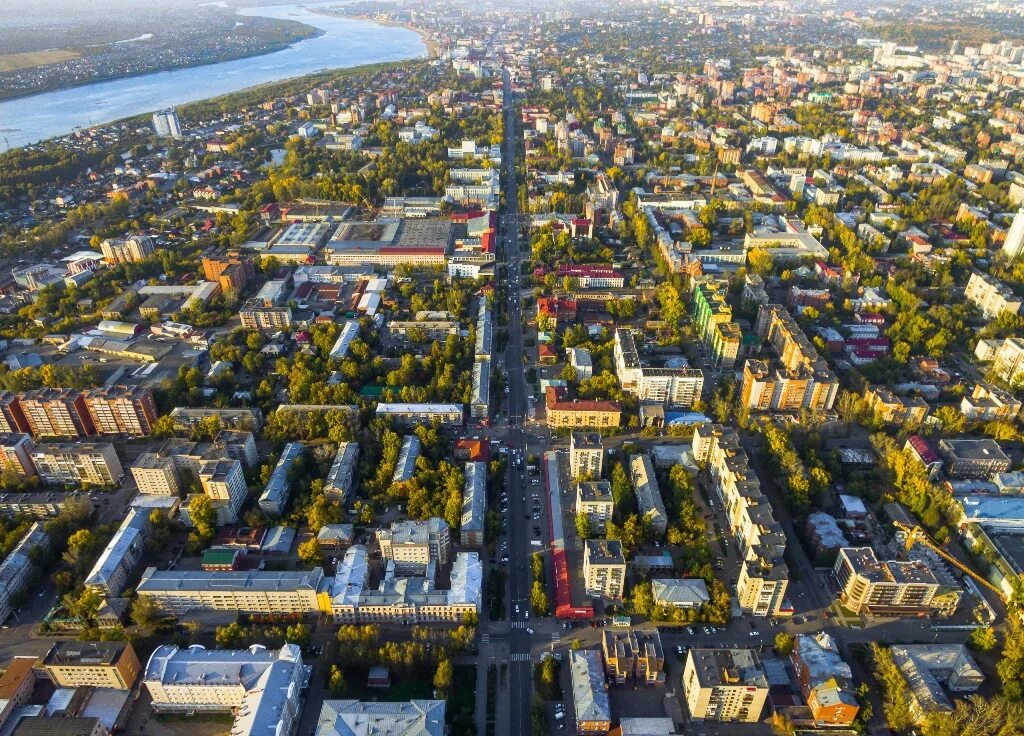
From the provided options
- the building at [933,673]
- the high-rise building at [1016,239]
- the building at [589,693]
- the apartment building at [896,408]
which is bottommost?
the building at [589,693]

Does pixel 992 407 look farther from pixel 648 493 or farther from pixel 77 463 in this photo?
pixel 77 463

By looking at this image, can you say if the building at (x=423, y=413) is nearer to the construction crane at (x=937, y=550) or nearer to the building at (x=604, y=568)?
the building at (x=604, y=568)

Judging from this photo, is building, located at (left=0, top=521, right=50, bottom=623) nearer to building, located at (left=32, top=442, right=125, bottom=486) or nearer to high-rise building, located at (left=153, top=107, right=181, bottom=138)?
building, located at (left=32, top=442, right=125, bottom=486)

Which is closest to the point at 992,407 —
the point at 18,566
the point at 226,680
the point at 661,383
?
the point at 661,383

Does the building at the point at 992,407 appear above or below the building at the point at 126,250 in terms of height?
above

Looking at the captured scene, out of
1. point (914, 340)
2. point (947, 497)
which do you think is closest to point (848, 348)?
point (914, 340)

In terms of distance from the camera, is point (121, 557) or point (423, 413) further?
point (423, 413)

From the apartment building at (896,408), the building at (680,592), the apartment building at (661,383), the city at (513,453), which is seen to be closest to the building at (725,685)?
the city at (513,453)
